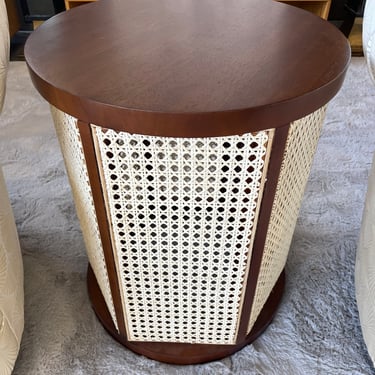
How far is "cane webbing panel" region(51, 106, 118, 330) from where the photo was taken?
0.65m

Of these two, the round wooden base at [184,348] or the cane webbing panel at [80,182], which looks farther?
the round wooden base at [184,348]

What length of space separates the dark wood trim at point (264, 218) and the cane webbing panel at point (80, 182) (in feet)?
0.81

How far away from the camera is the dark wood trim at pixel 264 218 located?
0.60m

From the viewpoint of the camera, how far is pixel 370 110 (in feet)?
5.61

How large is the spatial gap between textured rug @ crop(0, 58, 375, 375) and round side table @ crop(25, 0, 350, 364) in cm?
11

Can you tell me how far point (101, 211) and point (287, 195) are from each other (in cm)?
29

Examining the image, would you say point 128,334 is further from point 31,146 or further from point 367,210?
point 31,146

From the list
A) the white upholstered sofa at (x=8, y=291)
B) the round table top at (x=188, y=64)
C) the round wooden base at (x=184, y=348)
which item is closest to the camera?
the round table top at (x=188, y=64)

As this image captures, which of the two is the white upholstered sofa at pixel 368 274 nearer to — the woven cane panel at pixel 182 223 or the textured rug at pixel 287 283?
the textured rug at pixel 287 283

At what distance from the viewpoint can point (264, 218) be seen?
2.25 ft

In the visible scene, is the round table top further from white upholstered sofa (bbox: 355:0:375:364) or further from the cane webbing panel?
white upholstered sofa (bbox: 355:0:375:364)

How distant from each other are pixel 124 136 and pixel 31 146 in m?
1.06

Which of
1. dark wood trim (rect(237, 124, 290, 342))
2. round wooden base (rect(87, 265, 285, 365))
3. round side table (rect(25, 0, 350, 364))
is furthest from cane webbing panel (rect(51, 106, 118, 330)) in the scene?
dark wood trim (rect(237, 124, 290, 342))

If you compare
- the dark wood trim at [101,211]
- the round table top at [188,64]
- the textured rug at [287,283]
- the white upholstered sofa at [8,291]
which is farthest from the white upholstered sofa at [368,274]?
the white upholstered sofa at [8,291]
